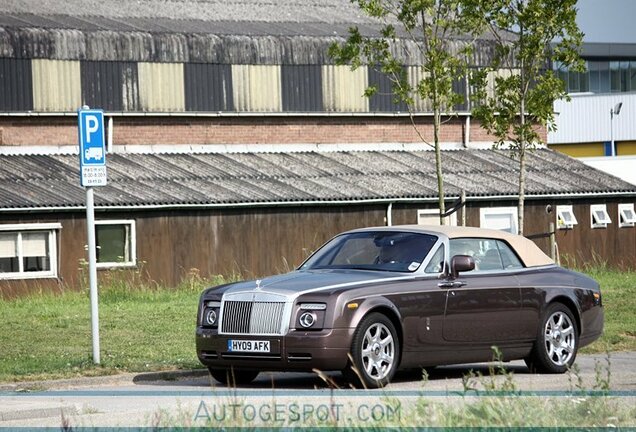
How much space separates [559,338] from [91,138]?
5955 millimetres

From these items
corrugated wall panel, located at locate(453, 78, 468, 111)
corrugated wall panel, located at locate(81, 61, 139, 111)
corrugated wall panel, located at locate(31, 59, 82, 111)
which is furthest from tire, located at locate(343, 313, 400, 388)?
corrugated wall panel, located at locate(453, 78, 468, 111)

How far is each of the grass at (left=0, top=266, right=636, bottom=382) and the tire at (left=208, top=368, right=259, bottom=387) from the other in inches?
62.2

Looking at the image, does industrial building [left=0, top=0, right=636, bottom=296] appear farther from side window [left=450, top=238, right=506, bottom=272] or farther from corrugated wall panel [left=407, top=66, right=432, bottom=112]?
side window [left=450, top=238, right=506, bottom=272]

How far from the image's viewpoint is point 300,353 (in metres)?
13.9

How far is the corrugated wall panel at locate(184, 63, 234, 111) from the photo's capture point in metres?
42.8

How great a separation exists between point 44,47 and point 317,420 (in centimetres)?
3199

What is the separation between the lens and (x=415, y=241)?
50.9ft

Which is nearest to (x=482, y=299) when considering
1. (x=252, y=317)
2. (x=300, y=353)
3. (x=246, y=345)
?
(x=300, y=353)

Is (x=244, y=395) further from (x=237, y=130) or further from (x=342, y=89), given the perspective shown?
(x=342, y=89)

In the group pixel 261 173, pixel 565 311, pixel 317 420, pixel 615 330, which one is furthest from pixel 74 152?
pixel 317 420

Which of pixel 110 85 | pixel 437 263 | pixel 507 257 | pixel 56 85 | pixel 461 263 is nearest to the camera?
pixel 461 263

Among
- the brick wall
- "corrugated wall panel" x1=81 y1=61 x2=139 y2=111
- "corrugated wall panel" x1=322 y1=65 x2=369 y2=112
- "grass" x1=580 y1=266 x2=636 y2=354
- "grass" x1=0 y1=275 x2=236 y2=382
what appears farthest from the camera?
"corrugated wall panel" x1=322 y1=65 x2=369 y2=112

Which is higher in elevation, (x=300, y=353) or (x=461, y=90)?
(x=461, y=90)

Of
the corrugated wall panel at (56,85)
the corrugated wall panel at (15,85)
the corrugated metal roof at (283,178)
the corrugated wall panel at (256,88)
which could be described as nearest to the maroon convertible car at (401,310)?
the corrugated metal roof at (283,178)
